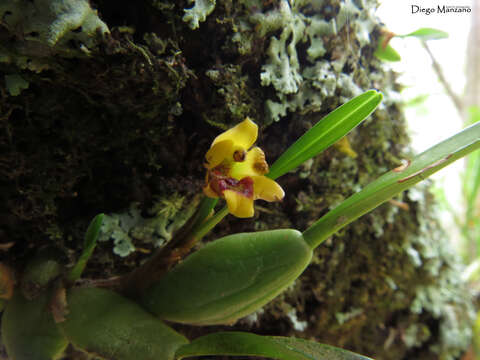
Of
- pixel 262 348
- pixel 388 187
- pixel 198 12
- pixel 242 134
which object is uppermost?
pixel 198 12

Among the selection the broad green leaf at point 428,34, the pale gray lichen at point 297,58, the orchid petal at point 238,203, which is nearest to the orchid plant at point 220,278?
the orchid petal at point 238,203

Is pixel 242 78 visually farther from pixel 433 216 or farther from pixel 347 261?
pixel 433 216

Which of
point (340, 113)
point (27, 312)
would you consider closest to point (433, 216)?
point (340, 113)

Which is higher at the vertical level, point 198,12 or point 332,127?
point 198,12

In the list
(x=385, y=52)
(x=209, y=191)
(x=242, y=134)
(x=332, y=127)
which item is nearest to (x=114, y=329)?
(x=209, y=191)

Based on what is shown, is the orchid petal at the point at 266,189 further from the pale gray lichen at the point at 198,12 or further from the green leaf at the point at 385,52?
the green leaf at the point at 385,52

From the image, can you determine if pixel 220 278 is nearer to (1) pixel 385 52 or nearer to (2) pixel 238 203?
(2) pixel 238 203

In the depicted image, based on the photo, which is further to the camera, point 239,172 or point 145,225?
point 145,225

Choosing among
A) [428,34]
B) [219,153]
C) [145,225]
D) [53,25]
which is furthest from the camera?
[428,34]

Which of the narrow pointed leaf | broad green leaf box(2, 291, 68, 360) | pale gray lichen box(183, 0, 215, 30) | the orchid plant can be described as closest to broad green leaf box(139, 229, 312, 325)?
the orchid plant
